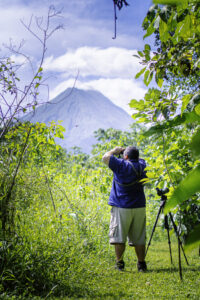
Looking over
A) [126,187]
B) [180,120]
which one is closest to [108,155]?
[126,187]

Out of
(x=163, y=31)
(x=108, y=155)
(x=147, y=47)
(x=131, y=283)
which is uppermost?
(x=108, y=155)

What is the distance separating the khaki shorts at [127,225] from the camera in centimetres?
512

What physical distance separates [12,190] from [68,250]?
1.02m

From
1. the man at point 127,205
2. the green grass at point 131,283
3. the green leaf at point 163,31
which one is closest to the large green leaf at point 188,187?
the green leaf at point 163,31

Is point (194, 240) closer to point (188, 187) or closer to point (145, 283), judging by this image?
point (188, 187)

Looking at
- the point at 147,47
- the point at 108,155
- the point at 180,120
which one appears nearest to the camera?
the point at 180,120

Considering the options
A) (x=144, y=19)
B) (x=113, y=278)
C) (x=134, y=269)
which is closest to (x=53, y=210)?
(x=113, y=278)

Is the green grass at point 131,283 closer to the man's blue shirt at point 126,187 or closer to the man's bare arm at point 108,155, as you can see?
the man's blue shirt at point 126,187

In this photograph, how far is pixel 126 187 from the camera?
17.0ft

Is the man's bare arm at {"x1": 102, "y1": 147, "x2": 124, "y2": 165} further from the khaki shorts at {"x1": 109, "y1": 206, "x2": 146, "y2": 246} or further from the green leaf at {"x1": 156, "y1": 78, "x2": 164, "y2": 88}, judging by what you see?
the green leaf at {"x1": 156, "y1": 78, "x2": 164, "y2": 88}

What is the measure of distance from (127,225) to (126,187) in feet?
1.98

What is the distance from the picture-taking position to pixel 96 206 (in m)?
6.43

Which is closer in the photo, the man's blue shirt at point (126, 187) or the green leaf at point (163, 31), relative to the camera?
the green leaf at point (163, 31)

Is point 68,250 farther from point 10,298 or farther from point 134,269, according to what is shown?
point 134,269
